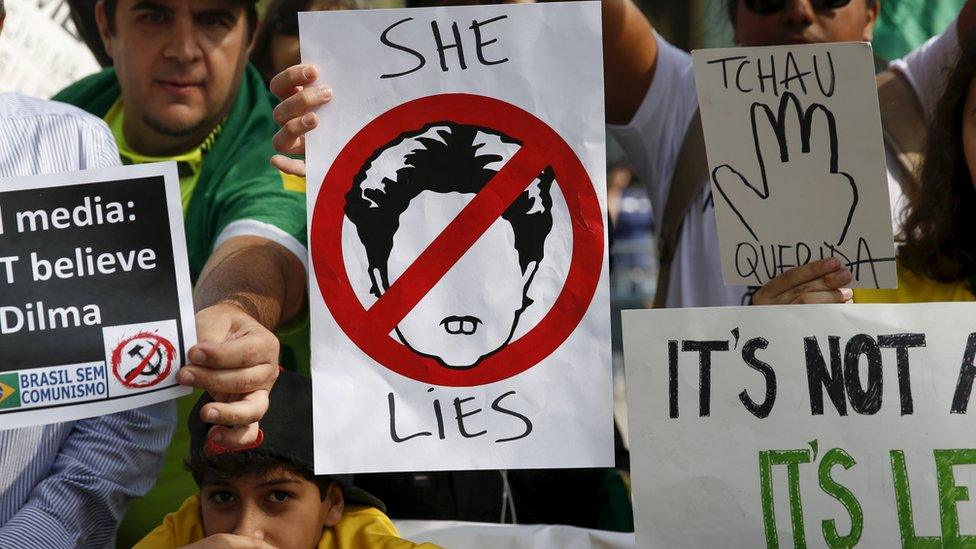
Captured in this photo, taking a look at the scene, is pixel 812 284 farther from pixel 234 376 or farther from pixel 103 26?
pixel 103 26

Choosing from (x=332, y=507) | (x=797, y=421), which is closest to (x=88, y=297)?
(x=332, y=507)

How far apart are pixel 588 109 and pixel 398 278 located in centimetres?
39

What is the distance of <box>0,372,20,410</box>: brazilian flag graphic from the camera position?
1580 millimetres

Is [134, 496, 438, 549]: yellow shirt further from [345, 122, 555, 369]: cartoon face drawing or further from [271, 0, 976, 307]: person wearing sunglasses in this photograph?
[271, 0, 976, 307]: person wearing sunglasses

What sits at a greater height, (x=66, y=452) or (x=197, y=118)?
(x=197, y=118)

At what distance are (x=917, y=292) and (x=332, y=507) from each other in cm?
122

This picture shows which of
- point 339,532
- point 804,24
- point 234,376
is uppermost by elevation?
point 804,24

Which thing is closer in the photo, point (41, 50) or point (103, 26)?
point (103, 26)

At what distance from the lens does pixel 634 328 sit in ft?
5.53

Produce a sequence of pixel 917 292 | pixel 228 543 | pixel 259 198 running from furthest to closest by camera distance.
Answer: pixel 259 198
pixel 917 292
pixel 228 543

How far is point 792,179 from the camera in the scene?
1761mm

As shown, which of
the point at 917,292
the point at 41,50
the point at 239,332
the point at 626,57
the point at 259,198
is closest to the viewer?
the point at 239,332

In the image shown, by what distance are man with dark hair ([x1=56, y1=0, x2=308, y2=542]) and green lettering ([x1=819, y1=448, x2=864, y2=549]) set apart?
105cm

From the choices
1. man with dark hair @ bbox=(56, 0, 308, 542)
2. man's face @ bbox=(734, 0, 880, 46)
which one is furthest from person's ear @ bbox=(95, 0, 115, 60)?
man's face @ bbox=(734, 0, 880, 46)
